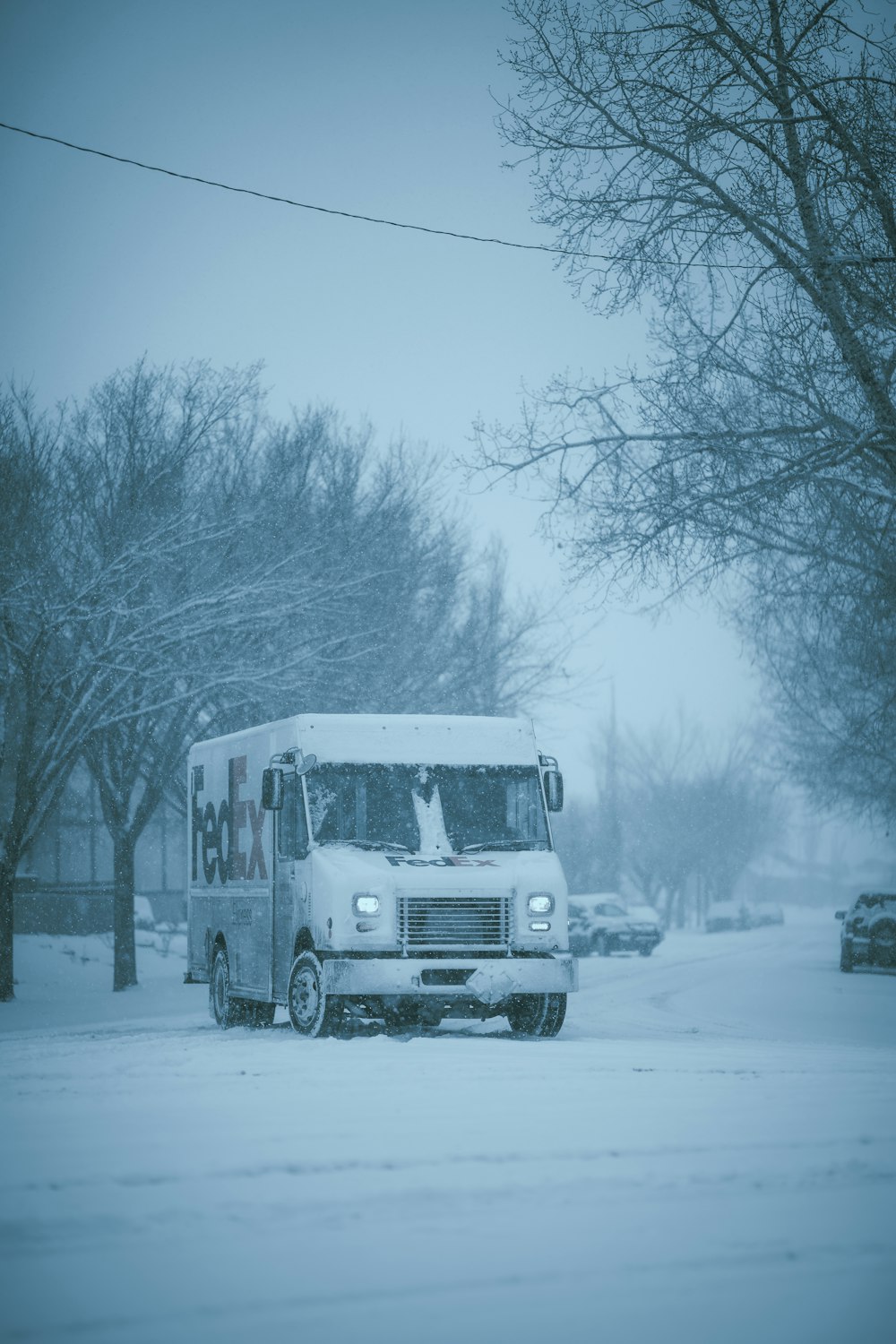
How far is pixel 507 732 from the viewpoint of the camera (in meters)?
14.2

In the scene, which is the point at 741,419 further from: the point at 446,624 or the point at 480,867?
the point at 446,624

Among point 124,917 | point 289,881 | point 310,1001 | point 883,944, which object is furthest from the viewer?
point 883,944

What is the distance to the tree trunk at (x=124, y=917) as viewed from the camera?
26219 mm

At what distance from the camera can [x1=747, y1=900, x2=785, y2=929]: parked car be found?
3170 inches

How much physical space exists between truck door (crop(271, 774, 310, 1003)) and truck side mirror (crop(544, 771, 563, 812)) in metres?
2.21

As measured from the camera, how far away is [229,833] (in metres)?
16.1

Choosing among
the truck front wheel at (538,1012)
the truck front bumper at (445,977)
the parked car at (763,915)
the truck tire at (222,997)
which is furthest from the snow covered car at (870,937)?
the parked car at (763,915)

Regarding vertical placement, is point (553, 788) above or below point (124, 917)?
above

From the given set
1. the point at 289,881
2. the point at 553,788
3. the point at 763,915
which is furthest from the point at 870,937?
the point at 763,915

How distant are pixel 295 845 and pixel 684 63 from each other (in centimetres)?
752

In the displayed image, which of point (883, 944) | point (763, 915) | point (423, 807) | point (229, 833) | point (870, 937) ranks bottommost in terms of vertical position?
point (763, 915)

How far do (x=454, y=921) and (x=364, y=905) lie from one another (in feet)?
2.59

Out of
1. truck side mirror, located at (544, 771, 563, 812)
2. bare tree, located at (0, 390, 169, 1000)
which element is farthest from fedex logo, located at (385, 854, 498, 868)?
bare tree, located at (0, 390, 169, 1000)

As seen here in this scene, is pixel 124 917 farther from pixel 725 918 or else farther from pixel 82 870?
pixel 725 918
